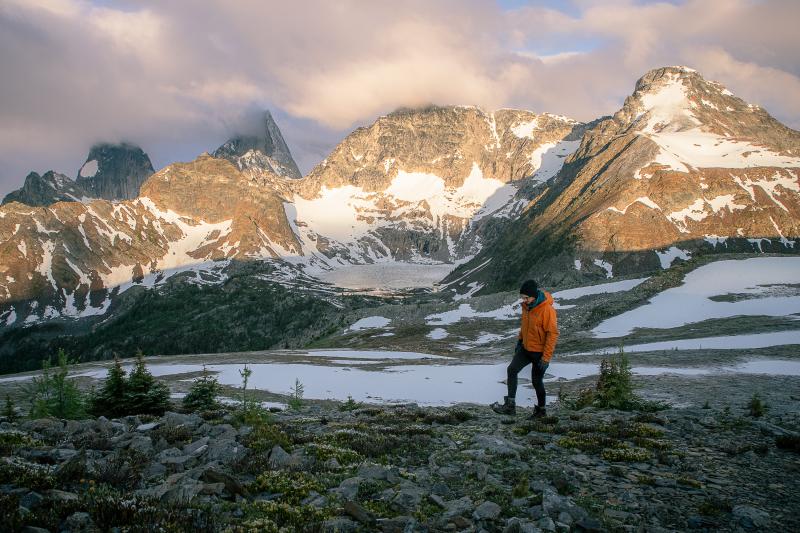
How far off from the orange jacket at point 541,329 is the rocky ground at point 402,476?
2065mm

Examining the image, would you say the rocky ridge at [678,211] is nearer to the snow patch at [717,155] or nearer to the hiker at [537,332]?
the snow patch at [717,155]

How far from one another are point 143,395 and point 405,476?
11201 millimetres

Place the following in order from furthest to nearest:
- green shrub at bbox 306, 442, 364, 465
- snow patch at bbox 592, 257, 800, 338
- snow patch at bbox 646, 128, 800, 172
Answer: snow patch at bbox 646, 128, 800, 172 < snow patch at bbox 592, 257, 800, 338 < green shrub at bbox 306, 442, 364, 465

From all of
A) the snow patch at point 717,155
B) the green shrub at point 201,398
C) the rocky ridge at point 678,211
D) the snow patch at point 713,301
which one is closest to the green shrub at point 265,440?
the green shrub at point 201,398

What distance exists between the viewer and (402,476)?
884 cm

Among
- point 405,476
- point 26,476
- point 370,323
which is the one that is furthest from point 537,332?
point 370,323

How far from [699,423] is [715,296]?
50.5 meters

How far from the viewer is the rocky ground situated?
645cm

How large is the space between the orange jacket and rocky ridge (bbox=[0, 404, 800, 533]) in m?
2.14

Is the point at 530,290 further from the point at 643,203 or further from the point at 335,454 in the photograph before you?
the point at 643,203

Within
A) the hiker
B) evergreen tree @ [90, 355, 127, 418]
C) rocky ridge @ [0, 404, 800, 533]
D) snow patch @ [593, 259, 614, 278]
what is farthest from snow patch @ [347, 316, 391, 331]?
rocky ridge @ [0, 404, 800, 533]

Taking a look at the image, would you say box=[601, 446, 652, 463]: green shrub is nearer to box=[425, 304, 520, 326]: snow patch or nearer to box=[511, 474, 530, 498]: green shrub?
box=[511, 474, 530, 498]: green shrub

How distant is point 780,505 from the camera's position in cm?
741

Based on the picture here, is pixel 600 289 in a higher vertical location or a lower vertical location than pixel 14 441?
higher
